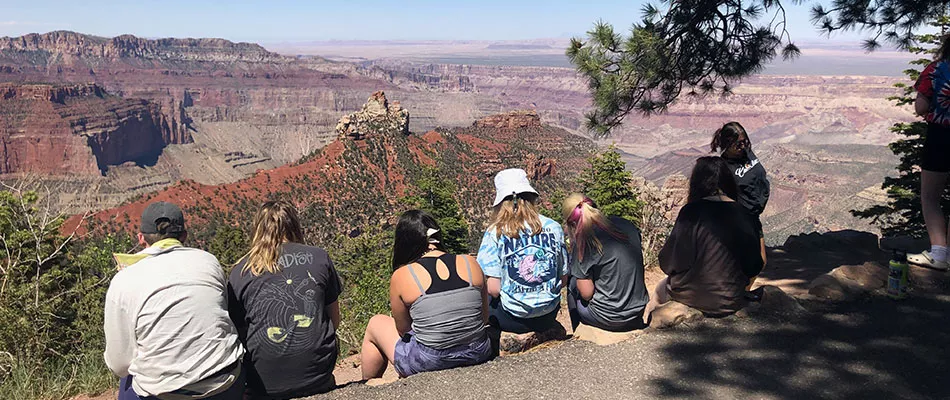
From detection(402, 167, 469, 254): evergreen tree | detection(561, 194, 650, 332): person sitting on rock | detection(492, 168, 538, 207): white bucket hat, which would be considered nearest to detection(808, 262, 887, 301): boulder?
A: detection(561, 194, 650, 332): person sitting on rock

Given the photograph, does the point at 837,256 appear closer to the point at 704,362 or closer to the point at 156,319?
the point at 704,362

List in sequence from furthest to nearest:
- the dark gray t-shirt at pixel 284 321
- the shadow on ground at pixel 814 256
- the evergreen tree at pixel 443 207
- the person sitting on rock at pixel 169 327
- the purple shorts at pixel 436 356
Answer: the evergreen tree at pixel 443 207
the shadow on ground at pixel 814 256
the purple shorts at pixel 436 356
the dark gray t-shirt at pixel 284 321
the person sitting on rock at pixel 169 327

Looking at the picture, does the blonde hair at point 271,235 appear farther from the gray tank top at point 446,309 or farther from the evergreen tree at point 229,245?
the evergreen tree at point 229,245

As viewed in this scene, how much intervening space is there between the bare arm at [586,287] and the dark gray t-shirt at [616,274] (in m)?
0.04

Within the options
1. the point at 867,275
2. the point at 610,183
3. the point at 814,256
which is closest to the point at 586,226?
the point at 867,275

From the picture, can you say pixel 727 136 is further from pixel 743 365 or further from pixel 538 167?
pixel 538 167

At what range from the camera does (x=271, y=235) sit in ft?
14.6

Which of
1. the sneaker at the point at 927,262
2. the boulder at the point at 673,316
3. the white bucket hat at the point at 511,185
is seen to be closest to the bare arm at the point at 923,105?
the sneaker at the point at 927,262

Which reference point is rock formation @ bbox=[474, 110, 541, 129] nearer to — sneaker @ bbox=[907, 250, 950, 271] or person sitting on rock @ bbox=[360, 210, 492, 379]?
sneaker @ bbox=[907, 250, 950, 271]

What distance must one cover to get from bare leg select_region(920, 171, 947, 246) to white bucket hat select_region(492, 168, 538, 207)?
3.06 metres

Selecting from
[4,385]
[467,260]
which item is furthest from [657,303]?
[4,385]

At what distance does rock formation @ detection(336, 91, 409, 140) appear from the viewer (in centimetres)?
7134

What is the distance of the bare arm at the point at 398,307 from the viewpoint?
Answer: 4.53 m

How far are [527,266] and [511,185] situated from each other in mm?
653
